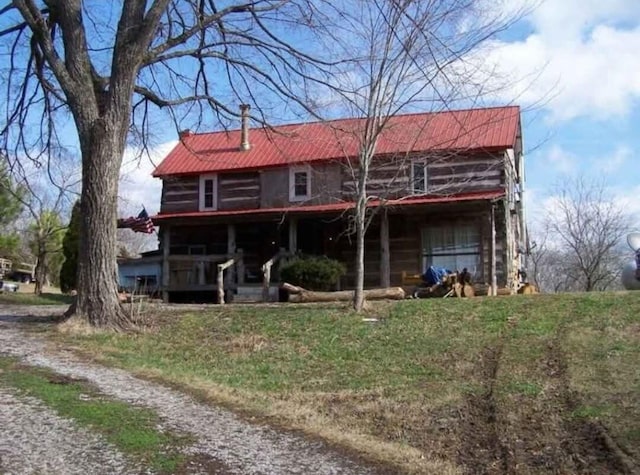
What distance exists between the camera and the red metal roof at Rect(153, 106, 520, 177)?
20.0 metres

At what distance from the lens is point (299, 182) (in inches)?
1080

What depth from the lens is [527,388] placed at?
10.2 m

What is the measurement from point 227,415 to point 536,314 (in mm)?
8820

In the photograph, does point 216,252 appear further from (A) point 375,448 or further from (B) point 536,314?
(A) point 375,448

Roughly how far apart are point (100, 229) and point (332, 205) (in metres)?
11.6

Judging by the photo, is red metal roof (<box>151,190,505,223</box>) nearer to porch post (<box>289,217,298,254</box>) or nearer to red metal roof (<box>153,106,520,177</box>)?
porch post (<box>289,217,298,254</box>)

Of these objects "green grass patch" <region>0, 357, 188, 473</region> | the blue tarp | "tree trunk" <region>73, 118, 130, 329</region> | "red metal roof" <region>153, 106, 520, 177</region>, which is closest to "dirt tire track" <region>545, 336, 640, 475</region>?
"green grass patch" <region>0, 357, 188, 473</region>

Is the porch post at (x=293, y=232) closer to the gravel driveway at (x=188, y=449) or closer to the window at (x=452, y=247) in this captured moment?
the window at (x=452, y=247)

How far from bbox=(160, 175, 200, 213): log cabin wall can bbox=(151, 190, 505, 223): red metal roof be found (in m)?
0.50

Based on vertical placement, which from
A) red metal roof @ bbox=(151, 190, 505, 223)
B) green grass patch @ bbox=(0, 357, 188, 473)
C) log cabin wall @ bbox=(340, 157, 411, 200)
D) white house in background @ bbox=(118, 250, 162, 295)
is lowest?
green grass patch @ bbox=(0, 357, 188, 473)

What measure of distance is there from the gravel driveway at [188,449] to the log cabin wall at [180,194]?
64.0 feet

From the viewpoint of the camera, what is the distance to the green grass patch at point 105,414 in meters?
7.00

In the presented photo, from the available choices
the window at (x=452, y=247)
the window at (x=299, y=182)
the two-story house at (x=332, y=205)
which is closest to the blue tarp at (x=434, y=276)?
the two-story house at (x=332, y=205)

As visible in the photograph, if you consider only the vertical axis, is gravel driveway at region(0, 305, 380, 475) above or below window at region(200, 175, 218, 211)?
below
